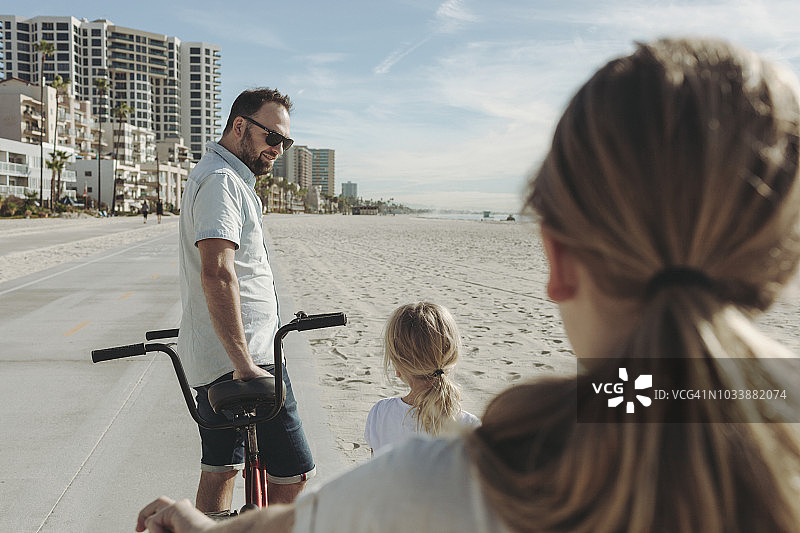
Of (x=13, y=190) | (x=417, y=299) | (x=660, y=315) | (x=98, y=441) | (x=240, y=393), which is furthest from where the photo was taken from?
(x=13, y=190)

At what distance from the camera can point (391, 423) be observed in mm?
2592

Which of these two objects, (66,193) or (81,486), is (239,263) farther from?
(66,193)

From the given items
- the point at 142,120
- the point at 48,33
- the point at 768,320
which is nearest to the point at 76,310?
the point at 768,320

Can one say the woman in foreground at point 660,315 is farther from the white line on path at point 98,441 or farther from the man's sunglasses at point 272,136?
the white line on path at point 98,441

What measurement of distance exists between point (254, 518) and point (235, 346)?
147 cm

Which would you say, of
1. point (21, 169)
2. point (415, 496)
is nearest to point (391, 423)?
point (415, 496)

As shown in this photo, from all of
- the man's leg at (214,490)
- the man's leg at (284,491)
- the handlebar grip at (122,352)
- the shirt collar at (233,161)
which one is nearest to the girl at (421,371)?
the man's leg at (284,491)

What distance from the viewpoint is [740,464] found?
2.45ft

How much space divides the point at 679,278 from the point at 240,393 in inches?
63.0

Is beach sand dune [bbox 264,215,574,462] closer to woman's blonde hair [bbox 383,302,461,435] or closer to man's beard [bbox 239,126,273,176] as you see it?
woman's blonde hair [bbox 383,302,461,435]

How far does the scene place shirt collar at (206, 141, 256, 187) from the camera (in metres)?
2.71

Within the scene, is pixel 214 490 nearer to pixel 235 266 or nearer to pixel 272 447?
pixel 272 447

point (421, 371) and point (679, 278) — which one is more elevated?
point (679, 278)

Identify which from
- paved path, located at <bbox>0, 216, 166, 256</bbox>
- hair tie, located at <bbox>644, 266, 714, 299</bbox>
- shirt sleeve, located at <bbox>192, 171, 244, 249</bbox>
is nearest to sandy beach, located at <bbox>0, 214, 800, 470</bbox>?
hair tie, located at <bbox>644, 266, 714, 299</bbox>
